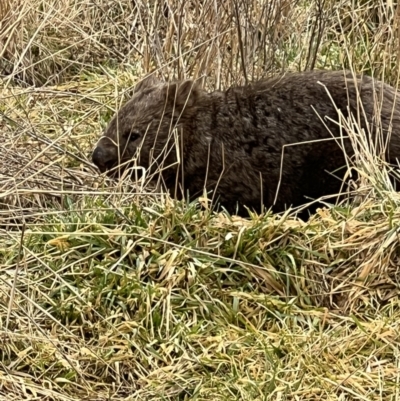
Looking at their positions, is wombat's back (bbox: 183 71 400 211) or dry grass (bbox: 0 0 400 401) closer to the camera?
dry grass (bbox: 0 0 400 401)

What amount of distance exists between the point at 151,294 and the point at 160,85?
1.60m

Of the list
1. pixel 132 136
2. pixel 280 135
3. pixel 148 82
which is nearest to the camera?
pixel 280 135

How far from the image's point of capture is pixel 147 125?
499 cm

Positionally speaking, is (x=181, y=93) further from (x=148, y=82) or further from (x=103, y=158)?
(x=103, y=158)

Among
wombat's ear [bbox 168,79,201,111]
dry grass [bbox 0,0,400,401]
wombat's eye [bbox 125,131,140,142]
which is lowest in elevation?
dry grass [bbox 0,0,400,401]

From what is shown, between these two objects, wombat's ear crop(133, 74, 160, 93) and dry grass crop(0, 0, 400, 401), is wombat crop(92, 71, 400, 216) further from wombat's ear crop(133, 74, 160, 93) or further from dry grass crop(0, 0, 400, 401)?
dry grass crop(0, 0, 400, 401)

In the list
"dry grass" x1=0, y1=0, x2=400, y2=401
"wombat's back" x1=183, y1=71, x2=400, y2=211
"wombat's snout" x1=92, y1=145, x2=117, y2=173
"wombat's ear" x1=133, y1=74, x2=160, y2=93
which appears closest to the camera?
"dry grass" x1=0, y1=0, x2=400, y2=401

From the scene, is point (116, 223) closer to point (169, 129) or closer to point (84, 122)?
point (169, 129)

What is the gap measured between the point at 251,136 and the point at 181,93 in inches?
15.4

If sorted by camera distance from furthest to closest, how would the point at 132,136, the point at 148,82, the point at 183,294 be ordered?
the point at 148,82 → the point at 132,136 → the point at 183,294

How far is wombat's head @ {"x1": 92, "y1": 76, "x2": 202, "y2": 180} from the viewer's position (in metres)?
4.92

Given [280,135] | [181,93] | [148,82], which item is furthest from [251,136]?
[148,82]

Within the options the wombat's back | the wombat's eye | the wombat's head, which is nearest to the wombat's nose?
the wombat's head

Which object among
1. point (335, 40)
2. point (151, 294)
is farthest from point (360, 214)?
point (335, 40)
